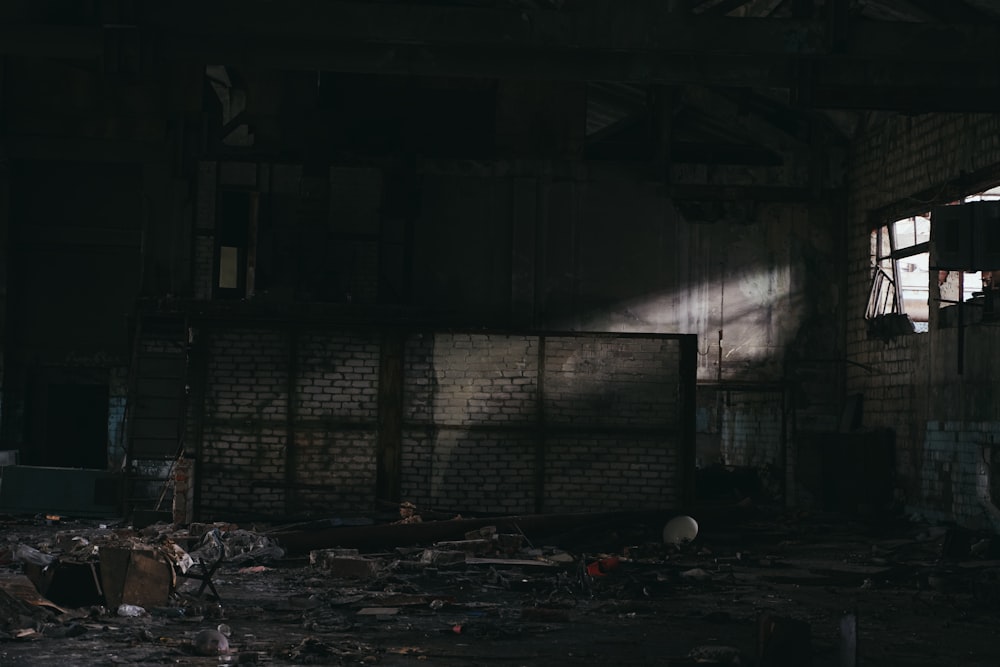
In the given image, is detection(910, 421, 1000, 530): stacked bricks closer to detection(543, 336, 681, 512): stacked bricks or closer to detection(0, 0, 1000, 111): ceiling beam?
detection(543, 336, 681, 512): stacked bricks

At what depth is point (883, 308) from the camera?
1930cm

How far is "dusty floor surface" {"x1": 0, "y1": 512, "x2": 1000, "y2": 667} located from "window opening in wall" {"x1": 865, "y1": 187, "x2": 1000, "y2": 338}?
3.65 meters

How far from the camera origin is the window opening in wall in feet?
55.4

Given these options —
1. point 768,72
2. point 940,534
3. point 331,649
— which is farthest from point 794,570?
point 331,649

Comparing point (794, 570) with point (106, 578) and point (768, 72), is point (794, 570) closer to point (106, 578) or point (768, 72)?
point (768, 72)

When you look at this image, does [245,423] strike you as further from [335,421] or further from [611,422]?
[611,422]

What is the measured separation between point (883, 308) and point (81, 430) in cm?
1550

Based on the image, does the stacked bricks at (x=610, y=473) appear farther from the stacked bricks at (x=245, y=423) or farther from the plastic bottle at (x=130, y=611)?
the plastic bottle at (x=130, y=611)

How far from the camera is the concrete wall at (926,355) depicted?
1595 centimetres

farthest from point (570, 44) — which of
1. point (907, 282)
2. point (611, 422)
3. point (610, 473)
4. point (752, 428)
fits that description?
point (752, 428)

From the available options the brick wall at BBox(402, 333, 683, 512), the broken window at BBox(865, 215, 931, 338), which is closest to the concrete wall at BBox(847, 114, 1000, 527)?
the broken window at BBox(865, 215, 931, 338)

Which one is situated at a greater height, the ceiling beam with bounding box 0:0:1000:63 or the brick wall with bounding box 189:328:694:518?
the ceiling beam with bounding box 0:0:1000:63

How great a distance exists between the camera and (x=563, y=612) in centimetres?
979

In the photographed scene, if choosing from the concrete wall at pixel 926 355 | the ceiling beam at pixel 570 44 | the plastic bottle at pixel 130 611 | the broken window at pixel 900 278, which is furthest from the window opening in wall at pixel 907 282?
the plastic bottle at pixel 130 611
